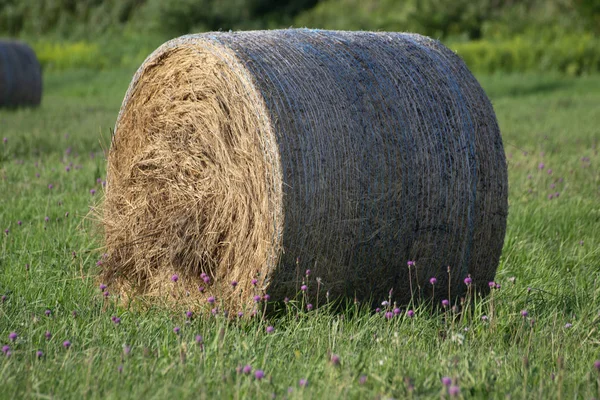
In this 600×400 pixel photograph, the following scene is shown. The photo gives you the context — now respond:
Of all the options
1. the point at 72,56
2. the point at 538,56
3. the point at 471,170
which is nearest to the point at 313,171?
the point at 471,170

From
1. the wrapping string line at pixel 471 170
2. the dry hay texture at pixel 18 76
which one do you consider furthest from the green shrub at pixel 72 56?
the wrapping string line at pixel 471 170

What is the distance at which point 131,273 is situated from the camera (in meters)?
4.62

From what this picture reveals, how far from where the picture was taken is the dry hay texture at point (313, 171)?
377 cm

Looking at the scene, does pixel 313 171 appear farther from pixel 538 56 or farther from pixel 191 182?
pixel 538 56

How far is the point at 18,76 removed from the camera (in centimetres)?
1448

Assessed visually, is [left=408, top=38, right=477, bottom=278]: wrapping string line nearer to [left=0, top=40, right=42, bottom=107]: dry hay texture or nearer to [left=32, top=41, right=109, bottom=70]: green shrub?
[left=0, top=40, right=42, bottom=107]: dry hay texture

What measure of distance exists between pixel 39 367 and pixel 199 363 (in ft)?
1.94

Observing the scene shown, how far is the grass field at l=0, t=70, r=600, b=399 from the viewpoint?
9.32 ft

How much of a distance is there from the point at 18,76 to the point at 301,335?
12.3 metres

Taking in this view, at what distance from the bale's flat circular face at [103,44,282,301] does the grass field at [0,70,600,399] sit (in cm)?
31

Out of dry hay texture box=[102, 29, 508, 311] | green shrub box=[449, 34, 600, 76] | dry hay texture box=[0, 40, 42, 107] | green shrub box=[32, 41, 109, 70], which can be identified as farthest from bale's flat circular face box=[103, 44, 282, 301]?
green shrub box=[32, 41, 109, 70]

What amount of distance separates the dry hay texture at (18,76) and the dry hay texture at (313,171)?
10733mm

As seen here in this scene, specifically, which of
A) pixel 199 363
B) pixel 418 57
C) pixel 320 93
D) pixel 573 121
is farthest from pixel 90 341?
pixel 573 121

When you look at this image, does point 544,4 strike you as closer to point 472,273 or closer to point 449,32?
point 449,32
